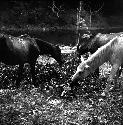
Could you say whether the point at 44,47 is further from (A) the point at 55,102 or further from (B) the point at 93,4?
(B) the point at 93,4

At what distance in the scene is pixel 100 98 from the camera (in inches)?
379

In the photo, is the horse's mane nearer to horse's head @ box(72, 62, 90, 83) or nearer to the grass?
horse's head @ box(72, 62, 90, 83)

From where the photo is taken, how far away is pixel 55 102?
9.18 metres

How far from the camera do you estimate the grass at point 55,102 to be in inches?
310

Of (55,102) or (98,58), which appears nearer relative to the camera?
(55,102)

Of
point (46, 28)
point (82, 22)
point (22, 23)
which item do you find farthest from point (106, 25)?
point (22, 23)

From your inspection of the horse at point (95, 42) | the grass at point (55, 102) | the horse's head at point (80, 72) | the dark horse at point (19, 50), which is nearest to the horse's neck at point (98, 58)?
the horse's head at point (80, 72)

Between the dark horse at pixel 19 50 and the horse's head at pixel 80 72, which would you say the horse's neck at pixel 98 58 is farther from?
the dark horse at pixel 19 50

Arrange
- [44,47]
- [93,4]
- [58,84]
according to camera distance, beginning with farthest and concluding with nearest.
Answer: [93,4], [44,47], [58,84]

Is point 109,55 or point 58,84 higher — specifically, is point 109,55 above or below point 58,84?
above

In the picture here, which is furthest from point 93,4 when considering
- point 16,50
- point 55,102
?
point 55,102

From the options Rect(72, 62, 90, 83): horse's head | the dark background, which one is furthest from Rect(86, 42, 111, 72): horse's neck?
the dark background

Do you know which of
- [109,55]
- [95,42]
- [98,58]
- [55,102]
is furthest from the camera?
[95,42]

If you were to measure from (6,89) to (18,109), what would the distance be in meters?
→ 2.03
